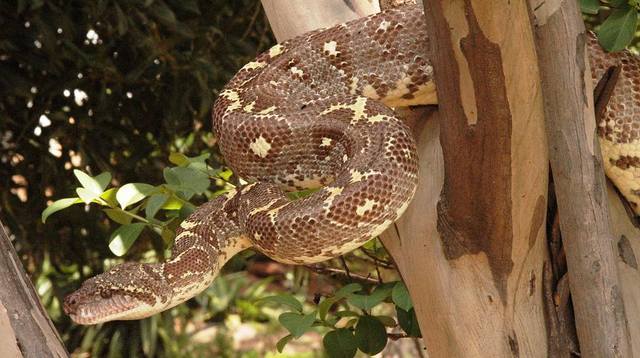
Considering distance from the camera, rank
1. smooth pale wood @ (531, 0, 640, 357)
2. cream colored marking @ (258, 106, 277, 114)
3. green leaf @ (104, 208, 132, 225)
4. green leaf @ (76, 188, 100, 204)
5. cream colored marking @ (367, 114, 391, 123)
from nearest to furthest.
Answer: smooth pale wood @ (531, 0, 640, 357), cream colored marking @ (367, 114, 391, 123), cream colored marking @ (258, 106, 277, 114), green leaf @ (76, 188, 100, 204), green leaf @ (104, 208, 132, 225)

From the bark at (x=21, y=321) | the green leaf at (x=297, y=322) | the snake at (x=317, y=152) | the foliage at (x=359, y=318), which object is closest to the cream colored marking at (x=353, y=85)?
the snake at (x=317, y=152)

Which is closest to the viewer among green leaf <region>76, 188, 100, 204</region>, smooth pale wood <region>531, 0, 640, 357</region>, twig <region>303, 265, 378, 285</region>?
smooth pale wood <region>531, 0, 640, 357</region>

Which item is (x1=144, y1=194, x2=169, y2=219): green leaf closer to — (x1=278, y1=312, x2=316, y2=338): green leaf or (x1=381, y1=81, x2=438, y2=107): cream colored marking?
(x1=278, y1=312, x2=316, y2=338): green leaf

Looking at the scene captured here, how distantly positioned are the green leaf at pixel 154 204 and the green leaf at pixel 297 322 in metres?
0.53

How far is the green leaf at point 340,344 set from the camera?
3.30 metres

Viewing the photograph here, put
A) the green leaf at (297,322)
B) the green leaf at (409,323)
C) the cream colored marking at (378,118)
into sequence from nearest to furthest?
the cream colored marking at (378,118) → the green leaf at (297,322) → the green leaf at (409,323)

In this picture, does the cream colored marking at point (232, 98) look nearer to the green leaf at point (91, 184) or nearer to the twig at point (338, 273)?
the green leaf at point (91, 184)

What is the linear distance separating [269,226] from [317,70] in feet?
2.09

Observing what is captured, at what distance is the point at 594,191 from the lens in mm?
2688

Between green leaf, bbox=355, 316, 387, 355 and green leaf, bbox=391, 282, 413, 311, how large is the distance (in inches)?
8.4

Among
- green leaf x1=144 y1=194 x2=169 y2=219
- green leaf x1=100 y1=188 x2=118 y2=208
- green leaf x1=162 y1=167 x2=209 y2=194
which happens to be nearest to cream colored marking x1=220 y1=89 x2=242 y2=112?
green leaf x1=162 y1=167 x2=209 y2=194

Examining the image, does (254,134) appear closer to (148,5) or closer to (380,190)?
(380,190)

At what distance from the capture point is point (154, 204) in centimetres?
318

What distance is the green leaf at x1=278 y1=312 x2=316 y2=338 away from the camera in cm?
299
